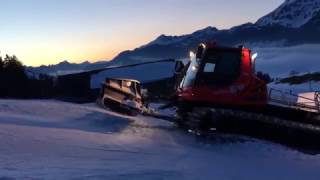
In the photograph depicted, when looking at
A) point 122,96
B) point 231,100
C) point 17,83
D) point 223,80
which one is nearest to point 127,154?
point 231,100

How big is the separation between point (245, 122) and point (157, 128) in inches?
120

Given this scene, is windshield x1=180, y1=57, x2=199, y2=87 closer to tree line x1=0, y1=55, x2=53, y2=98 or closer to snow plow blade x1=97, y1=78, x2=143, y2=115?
snow plow blade x1=97, y1=78, x2=143, y2=115

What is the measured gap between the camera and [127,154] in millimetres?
10953

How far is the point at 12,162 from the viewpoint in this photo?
30.0 ft

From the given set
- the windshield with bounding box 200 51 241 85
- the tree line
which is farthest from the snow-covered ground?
the tree line

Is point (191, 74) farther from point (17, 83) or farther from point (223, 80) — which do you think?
point (17, 83)

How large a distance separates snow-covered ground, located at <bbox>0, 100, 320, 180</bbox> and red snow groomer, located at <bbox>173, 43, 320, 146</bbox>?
0.55 m

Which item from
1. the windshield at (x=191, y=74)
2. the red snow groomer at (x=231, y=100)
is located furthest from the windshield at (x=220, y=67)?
the windshield at (x=191, y=74)

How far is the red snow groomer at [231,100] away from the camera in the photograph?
13719 mm

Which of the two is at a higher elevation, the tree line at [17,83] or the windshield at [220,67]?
the windshield at [220,67]

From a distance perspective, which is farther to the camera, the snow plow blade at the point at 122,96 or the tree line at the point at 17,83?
A: the tree line at the point at 17,83

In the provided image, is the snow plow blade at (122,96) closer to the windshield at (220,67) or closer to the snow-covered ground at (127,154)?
the snow-covered ground at (127,154)

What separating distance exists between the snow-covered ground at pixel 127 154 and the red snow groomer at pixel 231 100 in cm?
55

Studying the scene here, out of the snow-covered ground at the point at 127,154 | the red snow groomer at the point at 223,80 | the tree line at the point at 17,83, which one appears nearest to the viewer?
the snow-covered ground at the point at 127,154
